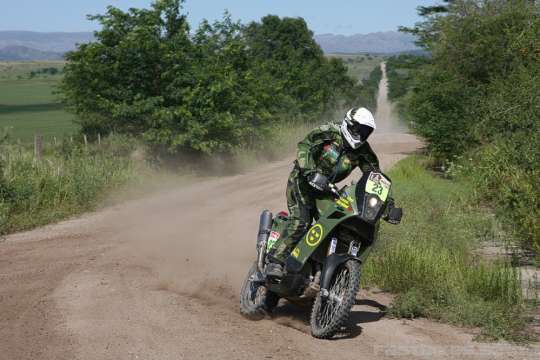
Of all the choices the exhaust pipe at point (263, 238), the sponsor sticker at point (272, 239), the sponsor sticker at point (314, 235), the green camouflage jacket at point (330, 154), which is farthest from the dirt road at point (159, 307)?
the green camouflage jacket at point (330, 154)

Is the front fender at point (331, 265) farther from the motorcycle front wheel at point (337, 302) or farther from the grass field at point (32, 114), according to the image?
the grass field at point (32, 114)

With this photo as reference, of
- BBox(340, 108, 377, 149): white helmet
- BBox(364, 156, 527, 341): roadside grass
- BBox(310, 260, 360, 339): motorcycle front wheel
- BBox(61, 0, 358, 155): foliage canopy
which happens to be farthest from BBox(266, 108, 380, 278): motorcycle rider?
BBox(61, 0, 358, 155): foliage canopy

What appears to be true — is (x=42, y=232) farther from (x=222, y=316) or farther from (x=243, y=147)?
(x=243, y=147)

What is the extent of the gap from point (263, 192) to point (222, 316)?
11471mm

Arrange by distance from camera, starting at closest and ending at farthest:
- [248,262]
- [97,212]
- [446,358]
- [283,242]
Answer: [446,358], [283,242], [248,262], [97,212]

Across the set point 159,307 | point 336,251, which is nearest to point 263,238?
point 336,251

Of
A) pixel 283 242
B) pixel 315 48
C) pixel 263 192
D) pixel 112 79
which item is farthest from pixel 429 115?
pixel 315 48

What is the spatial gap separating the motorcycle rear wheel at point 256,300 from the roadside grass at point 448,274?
1209 mm

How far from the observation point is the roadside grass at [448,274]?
7500mm

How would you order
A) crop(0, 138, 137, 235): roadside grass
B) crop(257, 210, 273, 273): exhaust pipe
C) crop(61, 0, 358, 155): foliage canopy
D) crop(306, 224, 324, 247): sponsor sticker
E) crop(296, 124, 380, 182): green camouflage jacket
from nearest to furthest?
crop(306, 224, 324, 247): sponsor sticker < crop(296, 124, 380, 182): green camouflage jacket < crop(257, 210, 273, 273): exhaust pipe < crop(0, 138, 137, 235): roadside grass < crop(61, 0, 358, 155): foliage canopy

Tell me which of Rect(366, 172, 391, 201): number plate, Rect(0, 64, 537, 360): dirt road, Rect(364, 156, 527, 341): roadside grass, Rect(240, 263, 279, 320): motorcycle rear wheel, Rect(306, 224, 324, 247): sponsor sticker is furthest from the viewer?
Rect(240, 263, 279, 320): motorcycle rear wheel

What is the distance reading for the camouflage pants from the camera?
752cm

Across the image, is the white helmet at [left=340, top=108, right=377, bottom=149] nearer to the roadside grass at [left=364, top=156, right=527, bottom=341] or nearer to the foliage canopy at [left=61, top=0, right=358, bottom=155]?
the roadside grass at [left=364, top=156, right=527, bottom=341]

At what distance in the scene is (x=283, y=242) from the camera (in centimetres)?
766
